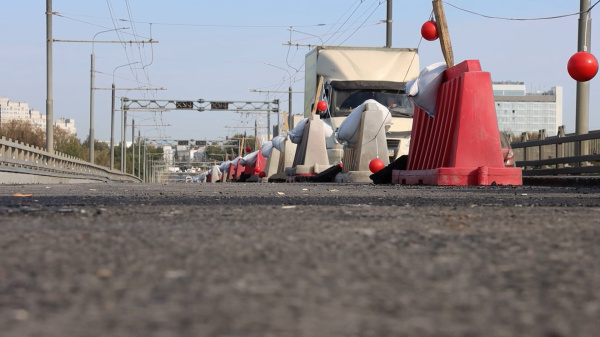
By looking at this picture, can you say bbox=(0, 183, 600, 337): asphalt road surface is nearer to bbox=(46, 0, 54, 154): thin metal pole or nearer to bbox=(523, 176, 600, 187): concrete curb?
bbox=(523, 176, 600, 187): concrete curb

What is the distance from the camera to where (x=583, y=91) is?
715 inches

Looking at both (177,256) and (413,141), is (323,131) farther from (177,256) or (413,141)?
(177,256)

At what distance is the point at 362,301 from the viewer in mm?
2172

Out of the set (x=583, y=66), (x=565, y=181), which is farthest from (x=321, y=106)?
(x=583, y=66)

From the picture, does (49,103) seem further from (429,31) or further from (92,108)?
(429,31)

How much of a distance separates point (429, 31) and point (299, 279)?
12.9m

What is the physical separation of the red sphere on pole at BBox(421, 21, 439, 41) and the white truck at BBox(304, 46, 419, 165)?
37.6ft

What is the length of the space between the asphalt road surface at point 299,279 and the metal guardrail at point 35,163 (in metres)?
18.6

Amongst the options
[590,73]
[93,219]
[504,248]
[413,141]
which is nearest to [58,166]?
[413,141]

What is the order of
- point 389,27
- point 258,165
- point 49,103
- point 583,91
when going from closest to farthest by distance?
1. point 583,91
2. point 49,103
3. point 389,27
4. point 258,165

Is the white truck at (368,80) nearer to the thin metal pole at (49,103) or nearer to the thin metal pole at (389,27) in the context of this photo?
the thin metal pole at (49,103)

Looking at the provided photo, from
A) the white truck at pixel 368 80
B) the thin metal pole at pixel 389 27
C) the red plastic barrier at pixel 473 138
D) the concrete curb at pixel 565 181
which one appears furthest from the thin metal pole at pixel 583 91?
the thin metal pole at pixel 389 27

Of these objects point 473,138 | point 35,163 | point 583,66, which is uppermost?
point 583,66

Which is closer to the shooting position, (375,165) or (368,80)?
(375,165)
